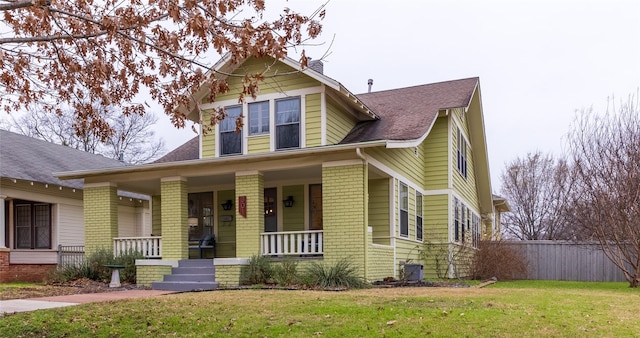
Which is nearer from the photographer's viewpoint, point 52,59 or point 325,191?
point 52,59

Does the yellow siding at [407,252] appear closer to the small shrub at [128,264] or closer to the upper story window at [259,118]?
the upper story window at [259,118]

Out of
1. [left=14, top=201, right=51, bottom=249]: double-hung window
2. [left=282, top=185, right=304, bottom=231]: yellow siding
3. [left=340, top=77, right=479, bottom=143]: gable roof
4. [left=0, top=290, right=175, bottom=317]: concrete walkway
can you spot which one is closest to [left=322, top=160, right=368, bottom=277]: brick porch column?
[left=340, top=77, right=479, bottom=143]: gable roof

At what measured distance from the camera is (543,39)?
1755 centimetres

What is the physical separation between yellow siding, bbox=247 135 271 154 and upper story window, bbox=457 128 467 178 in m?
7.59

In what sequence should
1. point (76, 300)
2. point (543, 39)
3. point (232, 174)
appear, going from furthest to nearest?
1. point (543, 39)
2. point (232, 174)
3. point (76, 300)

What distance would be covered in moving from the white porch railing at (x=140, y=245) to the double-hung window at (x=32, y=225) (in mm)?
5666

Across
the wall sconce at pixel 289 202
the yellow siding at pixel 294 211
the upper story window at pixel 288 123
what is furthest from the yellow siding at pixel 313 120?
the wall sconce at pixel 289 202

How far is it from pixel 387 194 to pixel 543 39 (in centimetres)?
702

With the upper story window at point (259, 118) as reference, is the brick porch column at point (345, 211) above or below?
below

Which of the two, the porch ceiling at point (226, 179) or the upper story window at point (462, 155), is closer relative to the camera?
the porch ceiling at point (226, 179)

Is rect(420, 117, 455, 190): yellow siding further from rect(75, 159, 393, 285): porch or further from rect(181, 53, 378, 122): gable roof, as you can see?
rect(75, 159, 393, 285): porch

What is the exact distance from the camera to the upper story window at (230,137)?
15773mm

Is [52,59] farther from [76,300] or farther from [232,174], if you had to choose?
[232,174]

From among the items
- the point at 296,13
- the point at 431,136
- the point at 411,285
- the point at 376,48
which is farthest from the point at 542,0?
the point at 431,136
